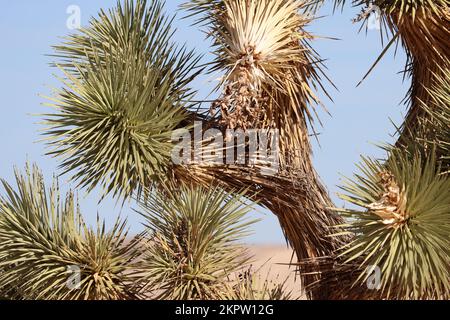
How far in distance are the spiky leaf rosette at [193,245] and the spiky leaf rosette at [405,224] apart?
36.9 inches

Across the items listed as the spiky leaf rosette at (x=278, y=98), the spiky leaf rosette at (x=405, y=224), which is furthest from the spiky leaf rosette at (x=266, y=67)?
the spiky leaf rosette at (x=405, y=224)

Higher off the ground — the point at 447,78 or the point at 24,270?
the point at 447,78

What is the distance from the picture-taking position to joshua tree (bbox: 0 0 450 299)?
225 inches

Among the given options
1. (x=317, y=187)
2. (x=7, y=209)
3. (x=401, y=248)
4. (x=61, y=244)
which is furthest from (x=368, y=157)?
(x=7, y=209)

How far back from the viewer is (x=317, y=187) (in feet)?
23.5

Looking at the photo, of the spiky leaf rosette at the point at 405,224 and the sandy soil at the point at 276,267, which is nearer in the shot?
the spiky leaf rosette at the point at 405,224
